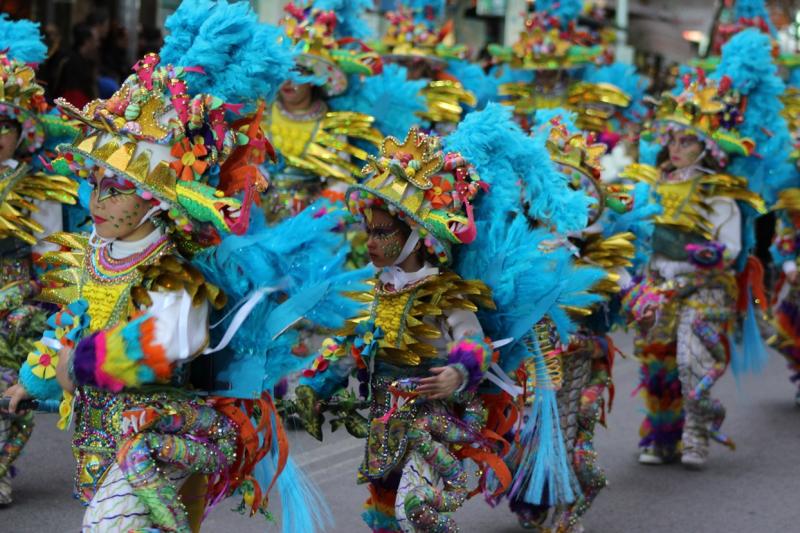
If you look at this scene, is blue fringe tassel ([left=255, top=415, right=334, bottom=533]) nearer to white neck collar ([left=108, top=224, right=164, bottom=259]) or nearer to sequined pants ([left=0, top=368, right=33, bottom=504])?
white neck collar ([left=108, top=224, right=164, bottom=259])

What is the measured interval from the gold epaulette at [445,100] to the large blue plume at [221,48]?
6569 mm

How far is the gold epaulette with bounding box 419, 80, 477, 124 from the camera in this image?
12.0 meters

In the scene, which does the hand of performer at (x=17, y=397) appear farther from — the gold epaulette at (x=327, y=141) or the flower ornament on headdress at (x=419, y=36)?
the flower ornament on headdress at (x=419, y=36)

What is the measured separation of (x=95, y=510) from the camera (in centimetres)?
464

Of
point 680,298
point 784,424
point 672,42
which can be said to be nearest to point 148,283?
point 680,298

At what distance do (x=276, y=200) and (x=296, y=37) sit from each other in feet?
4.07

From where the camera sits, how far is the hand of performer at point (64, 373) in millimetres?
4707

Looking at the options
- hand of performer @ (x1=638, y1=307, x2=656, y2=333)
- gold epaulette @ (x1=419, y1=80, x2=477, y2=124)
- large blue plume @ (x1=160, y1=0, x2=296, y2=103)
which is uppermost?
large blue plume @ (x1=160, y1=0, x2=296, y2=103)

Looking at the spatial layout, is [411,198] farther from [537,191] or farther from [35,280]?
[35,280]

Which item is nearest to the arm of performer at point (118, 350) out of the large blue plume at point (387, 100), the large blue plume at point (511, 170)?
the large blue plume at point (511, 170)

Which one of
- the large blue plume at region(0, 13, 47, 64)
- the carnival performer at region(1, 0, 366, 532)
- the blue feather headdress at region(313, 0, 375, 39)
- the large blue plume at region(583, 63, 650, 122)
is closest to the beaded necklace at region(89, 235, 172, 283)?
the carnival performer at region(1, 0, 366, 532)

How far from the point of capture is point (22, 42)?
7332 millimetres

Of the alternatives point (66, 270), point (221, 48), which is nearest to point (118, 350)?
point (66, 270)

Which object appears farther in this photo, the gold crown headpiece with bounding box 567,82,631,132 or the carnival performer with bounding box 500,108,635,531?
the gold crown headpiece with bounding box 567,82,631,132
